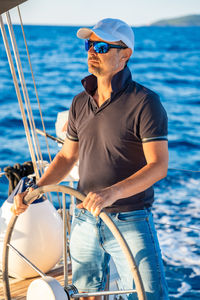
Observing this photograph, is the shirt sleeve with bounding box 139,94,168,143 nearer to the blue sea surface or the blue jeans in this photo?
the blue jeans

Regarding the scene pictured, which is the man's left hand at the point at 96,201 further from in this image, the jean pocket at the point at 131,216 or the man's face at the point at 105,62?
→ the man's face at the point at 105,62

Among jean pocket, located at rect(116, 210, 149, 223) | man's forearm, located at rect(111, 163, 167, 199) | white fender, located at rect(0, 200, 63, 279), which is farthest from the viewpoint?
white fender, located at rect(0, 200, 63, 279)

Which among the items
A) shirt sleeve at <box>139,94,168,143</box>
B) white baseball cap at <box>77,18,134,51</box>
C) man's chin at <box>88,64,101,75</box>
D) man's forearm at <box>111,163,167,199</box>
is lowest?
man's forearm at <box>111,163,167,199</box>

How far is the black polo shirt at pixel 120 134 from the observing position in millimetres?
1248

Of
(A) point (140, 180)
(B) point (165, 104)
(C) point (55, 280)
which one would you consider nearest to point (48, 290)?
(C) point (55, 280)

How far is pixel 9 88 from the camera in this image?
16.6 metres

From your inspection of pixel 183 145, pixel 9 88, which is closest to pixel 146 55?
pixel 9 88

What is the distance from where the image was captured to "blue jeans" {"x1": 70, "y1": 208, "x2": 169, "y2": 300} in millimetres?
1277

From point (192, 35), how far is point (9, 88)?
1382 cm

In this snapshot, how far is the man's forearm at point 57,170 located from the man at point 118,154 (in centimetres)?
9

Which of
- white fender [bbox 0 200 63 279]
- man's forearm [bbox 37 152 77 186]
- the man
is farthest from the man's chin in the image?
white fender [bbox 0 200 63 279]

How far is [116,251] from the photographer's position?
132 centimetres

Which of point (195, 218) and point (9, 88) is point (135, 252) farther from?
point (9, 88)

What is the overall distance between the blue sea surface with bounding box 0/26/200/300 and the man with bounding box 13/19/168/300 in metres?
0.91
